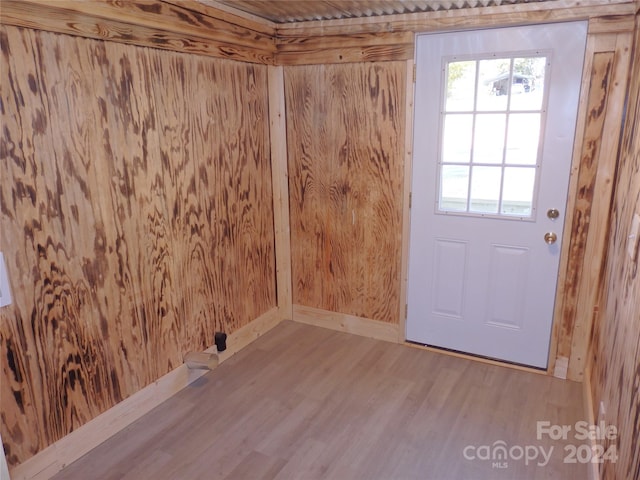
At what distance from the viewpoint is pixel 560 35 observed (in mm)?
2311

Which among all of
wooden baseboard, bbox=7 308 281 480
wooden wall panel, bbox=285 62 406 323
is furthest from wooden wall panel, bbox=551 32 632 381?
wooden baseboard, bbox=7 308 281 480

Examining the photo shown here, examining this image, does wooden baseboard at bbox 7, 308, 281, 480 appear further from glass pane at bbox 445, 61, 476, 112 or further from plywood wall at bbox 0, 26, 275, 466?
glass pane at bbox 445, 61, 476, 112

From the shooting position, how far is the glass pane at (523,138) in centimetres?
246

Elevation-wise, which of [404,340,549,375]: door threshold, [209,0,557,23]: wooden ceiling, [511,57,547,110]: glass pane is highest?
[209,0,557,23]: wooden ceiling

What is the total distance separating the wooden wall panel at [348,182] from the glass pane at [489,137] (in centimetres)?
46

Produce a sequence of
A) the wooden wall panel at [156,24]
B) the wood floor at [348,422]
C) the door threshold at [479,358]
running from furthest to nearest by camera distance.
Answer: the door threshold at [479,358]
the wood floor at [348,422]
the wooden wall panel at [156,24]

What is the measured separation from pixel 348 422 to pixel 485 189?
59.9 inches

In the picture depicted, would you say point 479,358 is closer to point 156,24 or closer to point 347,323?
point 347,323

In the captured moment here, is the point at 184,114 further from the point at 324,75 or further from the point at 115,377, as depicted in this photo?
the point at 115,377

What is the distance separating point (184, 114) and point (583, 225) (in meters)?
2.24

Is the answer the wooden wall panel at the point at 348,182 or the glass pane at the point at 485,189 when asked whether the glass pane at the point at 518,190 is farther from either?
the wooden wall panel at the point at 348,182

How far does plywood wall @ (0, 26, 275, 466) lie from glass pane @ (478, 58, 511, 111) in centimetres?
138

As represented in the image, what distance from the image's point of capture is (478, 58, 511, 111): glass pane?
248cm

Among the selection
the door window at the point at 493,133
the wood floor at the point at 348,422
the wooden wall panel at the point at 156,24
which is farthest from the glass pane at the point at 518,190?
the wooden wall panel at the point at 156,24
